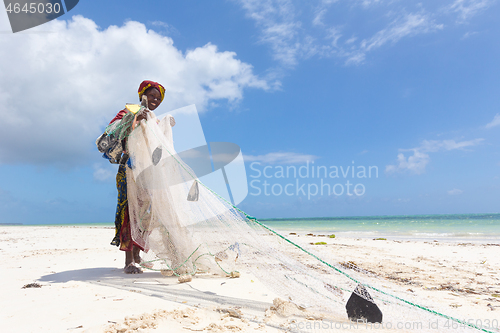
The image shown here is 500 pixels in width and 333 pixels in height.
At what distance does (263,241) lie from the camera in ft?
7.70

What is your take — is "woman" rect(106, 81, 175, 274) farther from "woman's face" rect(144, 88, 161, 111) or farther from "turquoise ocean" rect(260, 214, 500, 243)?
"turquoise ocean" rect(260, 214, 500, 243)

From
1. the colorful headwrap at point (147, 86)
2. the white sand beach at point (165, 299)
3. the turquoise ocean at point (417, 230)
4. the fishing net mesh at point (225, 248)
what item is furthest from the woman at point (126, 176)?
the turquoise ocean at point (417, 230)

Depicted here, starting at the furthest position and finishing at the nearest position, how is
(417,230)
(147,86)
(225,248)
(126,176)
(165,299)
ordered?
(417,230) < (147,86) < (126,176) < (225,248) < (165,299)

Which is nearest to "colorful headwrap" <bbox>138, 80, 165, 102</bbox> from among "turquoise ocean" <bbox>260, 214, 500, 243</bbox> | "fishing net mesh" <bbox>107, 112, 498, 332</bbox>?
"fishing net mesh" <bbox>107, 112, 498, 332</bbox>

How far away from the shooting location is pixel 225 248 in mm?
2797

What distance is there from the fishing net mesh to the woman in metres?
0.11

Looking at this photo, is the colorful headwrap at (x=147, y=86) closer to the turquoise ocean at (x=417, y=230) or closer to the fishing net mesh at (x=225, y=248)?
the fishing net mesh at (x=225, y=248)

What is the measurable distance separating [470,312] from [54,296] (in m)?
3.70

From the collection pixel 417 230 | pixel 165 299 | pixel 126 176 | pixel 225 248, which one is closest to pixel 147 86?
pixel 126 176

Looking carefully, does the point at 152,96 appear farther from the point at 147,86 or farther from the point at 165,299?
the point at 165,299

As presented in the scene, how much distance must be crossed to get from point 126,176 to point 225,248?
1.69 meters

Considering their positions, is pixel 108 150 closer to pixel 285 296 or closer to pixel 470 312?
pixel 285 296

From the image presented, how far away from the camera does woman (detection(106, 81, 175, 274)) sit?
329 centimetres

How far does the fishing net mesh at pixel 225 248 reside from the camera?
72.1 inches
